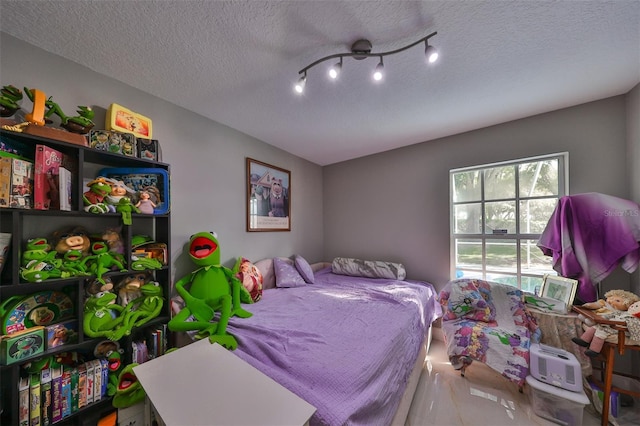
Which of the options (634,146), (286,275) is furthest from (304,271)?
(634,146)

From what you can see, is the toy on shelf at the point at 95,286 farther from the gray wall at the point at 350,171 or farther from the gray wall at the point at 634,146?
the gray wall at the point at 634,146

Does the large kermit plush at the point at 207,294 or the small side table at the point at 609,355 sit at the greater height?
the large kermit plush at the point at 207,294

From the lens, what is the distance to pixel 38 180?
1.09m

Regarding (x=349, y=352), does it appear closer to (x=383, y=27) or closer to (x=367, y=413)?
(x=367, y=413)

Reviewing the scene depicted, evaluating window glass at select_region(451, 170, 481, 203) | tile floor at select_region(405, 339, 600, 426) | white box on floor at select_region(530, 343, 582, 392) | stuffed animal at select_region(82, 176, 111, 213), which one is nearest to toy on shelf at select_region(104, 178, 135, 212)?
stuffed animal at select_region(82, 176, 111, 213)

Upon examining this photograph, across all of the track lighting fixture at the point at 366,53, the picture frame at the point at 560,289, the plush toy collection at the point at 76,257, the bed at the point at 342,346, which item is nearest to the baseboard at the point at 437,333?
Answer: the bed at the point at 342,346

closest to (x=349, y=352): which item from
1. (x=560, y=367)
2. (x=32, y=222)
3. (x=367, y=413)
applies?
(x=367, y=413)

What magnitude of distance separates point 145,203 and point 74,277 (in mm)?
531

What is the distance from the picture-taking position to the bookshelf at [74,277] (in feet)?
3.31

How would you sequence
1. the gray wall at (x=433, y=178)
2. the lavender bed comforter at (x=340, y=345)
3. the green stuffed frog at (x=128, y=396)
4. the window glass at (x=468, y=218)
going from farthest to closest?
the window glass at (x=468, y=218), the gray wall at (x=433, y=178), the green stuffed frog at (x=128, y=396), the lavender bed comforter at (x=340, y=345)

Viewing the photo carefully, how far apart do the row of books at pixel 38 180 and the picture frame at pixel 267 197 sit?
1.41m

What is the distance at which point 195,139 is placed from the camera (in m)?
2.00

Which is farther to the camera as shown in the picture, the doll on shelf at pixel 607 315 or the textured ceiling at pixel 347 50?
the doll on shelf at pixel 607 315

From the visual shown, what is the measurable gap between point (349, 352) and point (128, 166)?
6.31 feet
